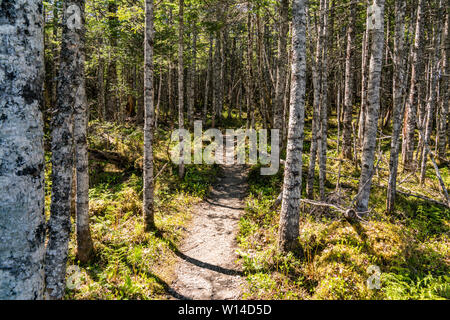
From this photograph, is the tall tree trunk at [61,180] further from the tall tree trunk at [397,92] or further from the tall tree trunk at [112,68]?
the tall tree trunk at [112,68]

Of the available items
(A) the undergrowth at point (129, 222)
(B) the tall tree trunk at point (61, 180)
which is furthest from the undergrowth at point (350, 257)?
(B) the tall tree trunk at point (61, 180)

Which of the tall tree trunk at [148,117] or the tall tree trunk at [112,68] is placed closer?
the tall tree trunk at [148,117]

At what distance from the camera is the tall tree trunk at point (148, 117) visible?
6957 mm

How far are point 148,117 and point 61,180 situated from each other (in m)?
4.20

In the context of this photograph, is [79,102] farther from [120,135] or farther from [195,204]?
[120,135]

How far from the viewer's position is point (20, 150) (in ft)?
5.45

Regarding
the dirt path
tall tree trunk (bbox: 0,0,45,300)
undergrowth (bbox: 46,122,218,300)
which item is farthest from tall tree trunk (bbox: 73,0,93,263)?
tall tree trunk (bbox: 0,0,45,300)

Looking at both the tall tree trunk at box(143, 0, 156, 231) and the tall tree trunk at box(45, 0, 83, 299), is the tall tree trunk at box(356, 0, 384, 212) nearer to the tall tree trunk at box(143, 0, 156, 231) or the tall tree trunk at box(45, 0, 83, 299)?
the tall tree trunk at box(143, 0, 156, 231)

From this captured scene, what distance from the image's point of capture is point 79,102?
202 inches

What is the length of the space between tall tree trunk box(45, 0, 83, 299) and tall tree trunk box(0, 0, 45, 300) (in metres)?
1.66

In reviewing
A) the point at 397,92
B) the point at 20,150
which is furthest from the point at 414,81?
the point at 20,150

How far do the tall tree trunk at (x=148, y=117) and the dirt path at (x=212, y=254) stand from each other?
149 cm

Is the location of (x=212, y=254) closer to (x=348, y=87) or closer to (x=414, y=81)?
(x=348, y=87)
